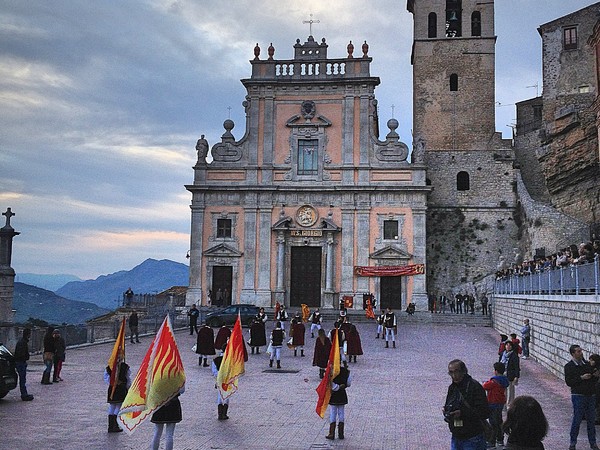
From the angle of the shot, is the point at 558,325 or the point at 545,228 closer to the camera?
the point at 558,325

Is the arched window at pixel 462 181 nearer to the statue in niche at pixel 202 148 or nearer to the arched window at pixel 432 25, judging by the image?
the arched window at pixel 432 25

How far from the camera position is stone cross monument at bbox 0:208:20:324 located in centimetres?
2643

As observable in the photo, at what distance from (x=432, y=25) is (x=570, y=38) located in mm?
10148

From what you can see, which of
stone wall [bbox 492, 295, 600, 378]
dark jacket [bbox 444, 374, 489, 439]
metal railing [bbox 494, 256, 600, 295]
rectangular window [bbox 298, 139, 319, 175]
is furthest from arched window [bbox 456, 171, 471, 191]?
dark jacket [bbox 444, 374, 489, 439]

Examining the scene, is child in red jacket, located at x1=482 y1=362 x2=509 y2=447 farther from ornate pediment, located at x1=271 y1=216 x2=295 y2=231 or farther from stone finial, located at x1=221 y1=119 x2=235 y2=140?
stone finial, located at x1=221 y1=119 x2=235 y2=140

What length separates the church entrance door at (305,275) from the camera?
137 feet

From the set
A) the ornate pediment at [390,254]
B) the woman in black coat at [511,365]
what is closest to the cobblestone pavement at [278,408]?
the woman in black coat at [511,365]

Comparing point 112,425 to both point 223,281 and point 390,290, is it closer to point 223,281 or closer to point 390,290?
point 223,281

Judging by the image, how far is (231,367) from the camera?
11.9 meters

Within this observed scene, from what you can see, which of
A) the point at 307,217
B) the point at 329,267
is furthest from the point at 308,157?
the point at 329,267

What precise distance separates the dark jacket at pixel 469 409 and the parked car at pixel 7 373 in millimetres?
10087

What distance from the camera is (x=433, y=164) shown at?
45.9 meters

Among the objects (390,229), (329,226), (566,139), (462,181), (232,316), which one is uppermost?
(566,139)

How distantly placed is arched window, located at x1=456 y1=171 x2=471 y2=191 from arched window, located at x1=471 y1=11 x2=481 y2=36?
1150 cm
